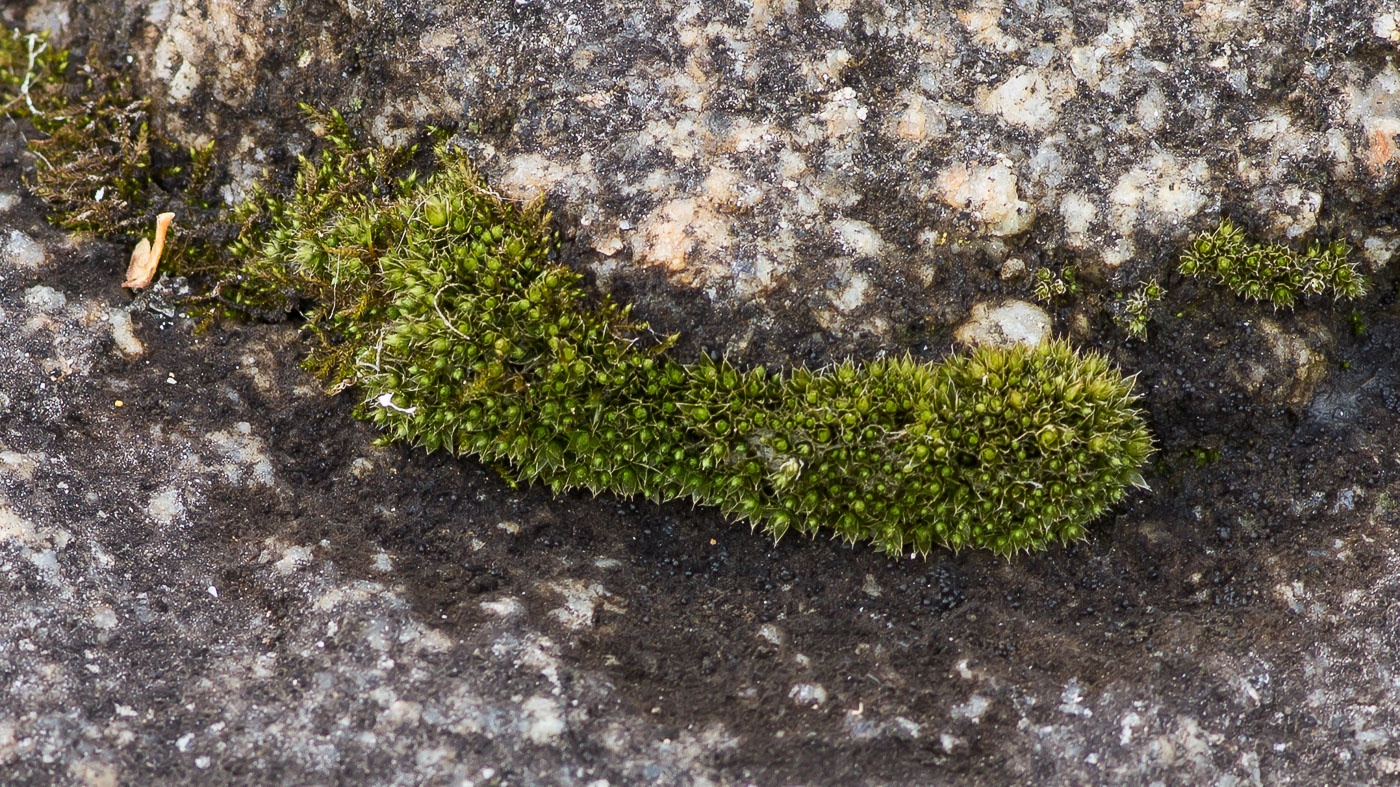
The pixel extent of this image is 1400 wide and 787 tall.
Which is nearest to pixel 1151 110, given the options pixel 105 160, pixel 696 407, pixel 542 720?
pixel 696 407

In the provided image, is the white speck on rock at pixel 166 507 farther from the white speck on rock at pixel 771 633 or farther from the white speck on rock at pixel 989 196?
the white speck on rock at pixel 989 196

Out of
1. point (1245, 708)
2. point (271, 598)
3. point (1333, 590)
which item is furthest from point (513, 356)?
point (1333, 590)

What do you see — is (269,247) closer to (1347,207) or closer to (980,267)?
(980,267)

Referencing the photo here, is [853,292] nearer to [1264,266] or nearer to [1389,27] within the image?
[1264,266]

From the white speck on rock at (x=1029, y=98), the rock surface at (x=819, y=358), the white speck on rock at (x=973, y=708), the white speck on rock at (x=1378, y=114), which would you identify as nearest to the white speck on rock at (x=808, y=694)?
the rock surface at (x=819, y=358)

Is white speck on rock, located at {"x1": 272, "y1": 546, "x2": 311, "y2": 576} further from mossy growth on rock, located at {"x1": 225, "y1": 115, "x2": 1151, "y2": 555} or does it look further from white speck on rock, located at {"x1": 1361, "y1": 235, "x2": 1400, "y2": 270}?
white speck on rock, located at {"x1": 1361, "y1": 235, "x2": 1400, "y2": 270}

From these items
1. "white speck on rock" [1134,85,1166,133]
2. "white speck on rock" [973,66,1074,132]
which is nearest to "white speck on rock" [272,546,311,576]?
"white speck on rock" [973,66,1074,132]

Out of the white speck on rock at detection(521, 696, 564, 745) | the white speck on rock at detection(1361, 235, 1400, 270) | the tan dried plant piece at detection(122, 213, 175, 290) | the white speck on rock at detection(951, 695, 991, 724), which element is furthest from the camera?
the tan dried plant piece at detection(122, 213, 175, 290)
